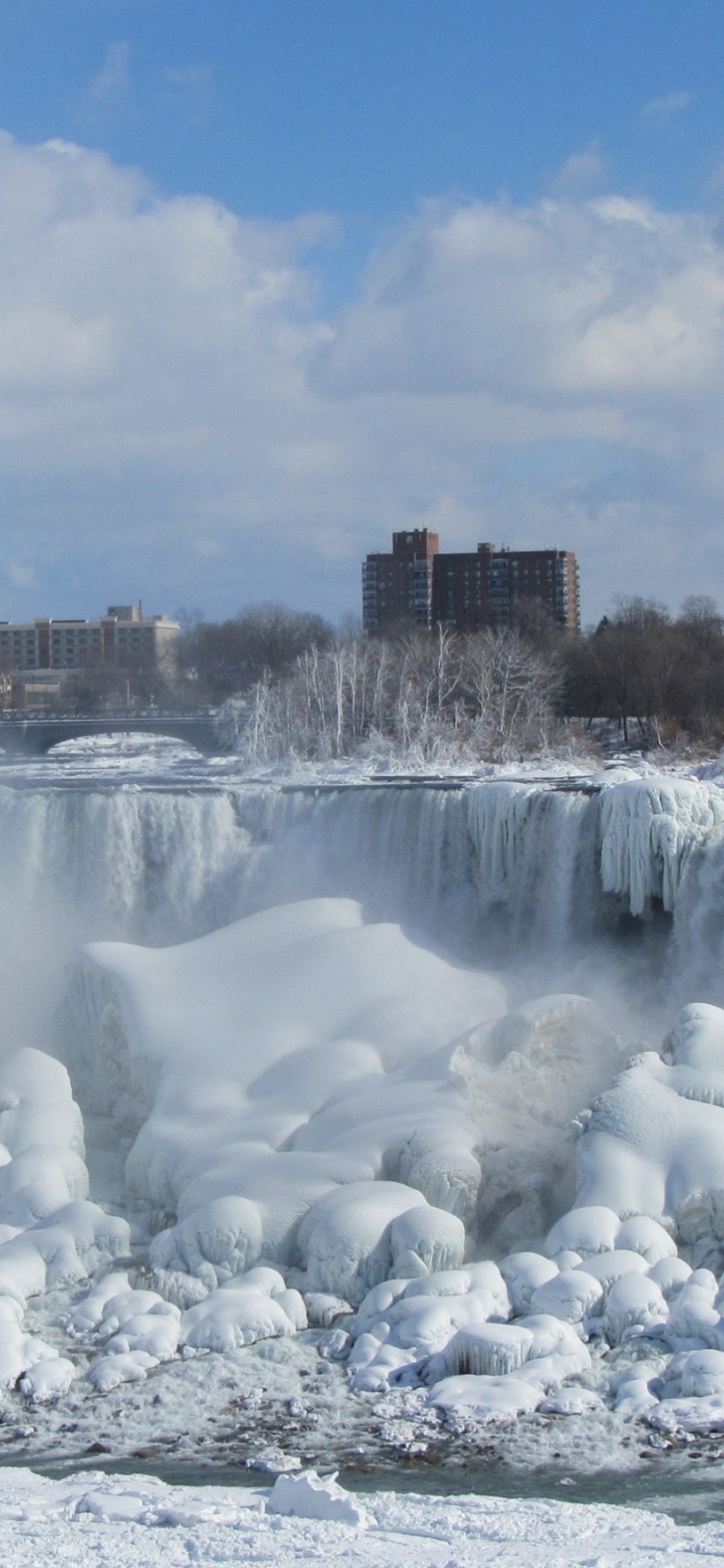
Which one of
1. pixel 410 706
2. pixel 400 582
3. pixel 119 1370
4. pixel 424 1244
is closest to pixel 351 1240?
pixel 424 1244

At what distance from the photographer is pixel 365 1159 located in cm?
1309

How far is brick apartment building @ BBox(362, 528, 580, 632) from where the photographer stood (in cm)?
→ 7719

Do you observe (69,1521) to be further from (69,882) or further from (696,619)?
(696,619)

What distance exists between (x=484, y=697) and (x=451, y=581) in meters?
38.4

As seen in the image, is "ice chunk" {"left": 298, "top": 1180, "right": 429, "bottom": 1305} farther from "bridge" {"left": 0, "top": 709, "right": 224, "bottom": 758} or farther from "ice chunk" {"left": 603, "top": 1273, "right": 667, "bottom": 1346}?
"bridge" {"left": 0, "top": 709, "right": 224, "bottom": 758}

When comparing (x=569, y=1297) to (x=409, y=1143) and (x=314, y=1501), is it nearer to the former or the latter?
(x=409, y=1143)

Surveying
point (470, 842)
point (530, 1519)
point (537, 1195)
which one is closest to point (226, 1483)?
point (530, 1519)

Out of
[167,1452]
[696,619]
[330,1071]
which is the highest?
[696,619]

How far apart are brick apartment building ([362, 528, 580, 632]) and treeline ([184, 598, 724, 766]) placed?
26892 mm

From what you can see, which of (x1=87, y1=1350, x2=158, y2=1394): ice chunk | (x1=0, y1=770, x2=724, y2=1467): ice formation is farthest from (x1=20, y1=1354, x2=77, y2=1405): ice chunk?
(x1=87, y1=1350, x2=158, y2=1394): ice chunk

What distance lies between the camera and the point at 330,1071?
49.9 feet

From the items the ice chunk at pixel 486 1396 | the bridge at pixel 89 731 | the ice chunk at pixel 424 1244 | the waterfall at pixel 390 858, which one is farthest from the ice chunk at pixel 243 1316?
the bridge at pixel 89 731

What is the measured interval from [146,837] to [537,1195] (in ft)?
38.0

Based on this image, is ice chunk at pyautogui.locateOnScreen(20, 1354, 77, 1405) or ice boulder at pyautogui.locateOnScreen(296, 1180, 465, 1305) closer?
ice chunk at pyautogui.locateOnScreen(20, 1354, 77, 1405)
